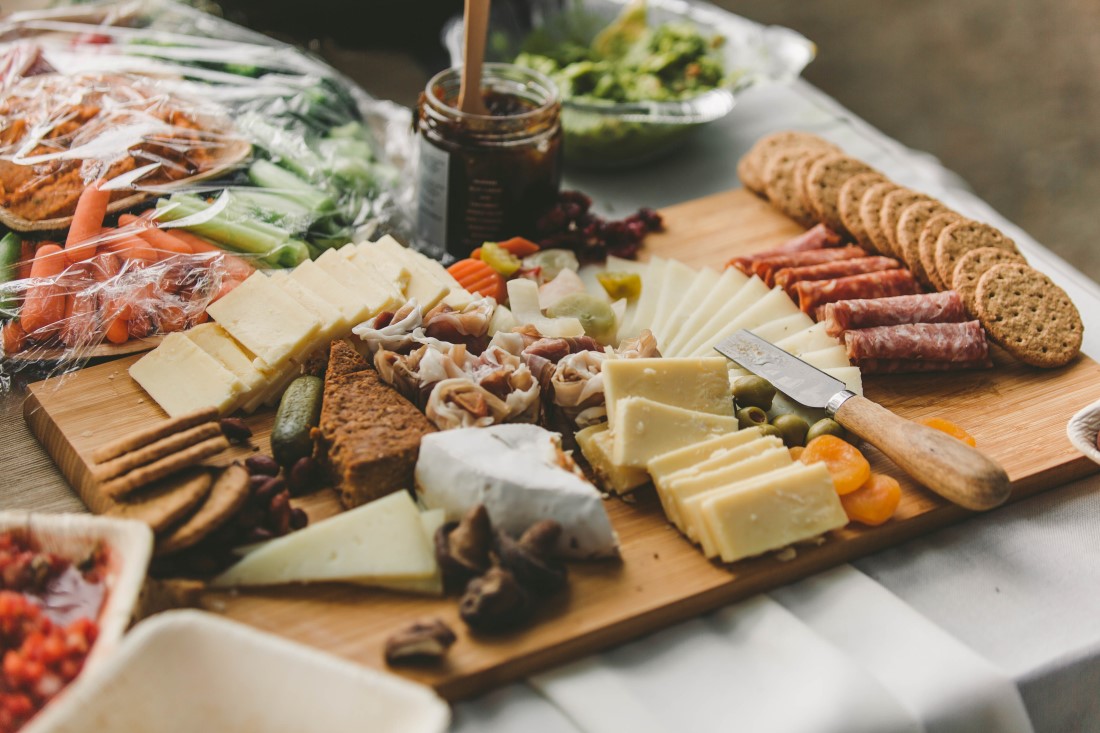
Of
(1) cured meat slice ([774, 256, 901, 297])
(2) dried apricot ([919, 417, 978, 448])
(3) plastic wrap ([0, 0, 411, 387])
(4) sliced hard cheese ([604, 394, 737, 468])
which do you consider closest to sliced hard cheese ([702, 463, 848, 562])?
(4) sliced hard cheese ([604, 394, 737, 468])

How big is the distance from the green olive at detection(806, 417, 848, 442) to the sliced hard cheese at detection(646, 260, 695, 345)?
499 millimetres

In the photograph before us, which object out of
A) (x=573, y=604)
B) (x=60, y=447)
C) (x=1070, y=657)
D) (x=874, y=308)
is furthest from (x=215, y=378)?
(x=1070, y=657)

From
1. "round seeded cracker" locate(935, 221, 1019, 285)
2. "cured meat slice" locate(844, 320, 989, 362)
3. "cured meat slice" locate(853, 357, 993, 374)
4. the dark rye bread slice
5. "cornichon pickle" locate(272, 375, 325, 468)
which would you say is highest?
"round seeded cracker" locate(935, 221, 1019, 285)

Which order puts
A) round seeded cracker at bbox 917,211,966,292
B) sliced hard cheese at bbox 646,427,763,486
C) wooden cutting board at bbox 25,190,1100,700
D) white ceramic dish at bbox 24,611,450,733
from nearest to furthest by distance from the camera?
white ceramic dish at bbox 24,611,450,733
wooden cutting board at bbox 25,190,1100,700
sliced hard cheese at bbox 646,427,763,486
round seeded cracker at bbox 917,211,966,292

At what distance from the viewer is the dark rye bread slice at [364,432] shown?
1.83 m

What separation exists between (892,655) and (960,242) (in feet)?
4.34

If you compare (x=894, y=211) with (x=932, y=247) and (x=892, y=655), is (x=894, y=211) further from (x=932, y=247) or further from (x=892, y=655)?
(x=892, y=655)

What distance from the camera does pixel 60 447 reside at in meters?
2.00

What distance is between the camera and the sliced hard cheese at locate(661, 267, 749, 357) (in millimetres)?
2354

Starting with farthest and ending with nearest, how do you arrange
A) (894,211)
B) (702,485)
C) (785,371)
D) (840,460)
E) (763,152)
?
1. (763,152)
2. (894,211)
3. (785,371)
4. (840,460)
5. (702,485)

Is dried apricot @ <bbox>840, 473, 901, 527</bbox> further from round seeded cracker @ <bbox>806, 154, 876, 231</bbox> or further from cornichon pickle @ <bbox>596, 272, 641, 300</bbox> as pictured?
round seeded cracker @ <bbox>806, 154, 876, 231</bbox>

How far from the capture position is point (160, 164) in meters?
2.47

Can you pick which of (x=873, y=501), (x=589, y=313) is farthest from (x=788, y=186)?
(x=873, y=501)

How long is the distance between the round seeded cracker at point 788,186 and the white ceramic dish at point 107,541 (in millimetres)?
2086
